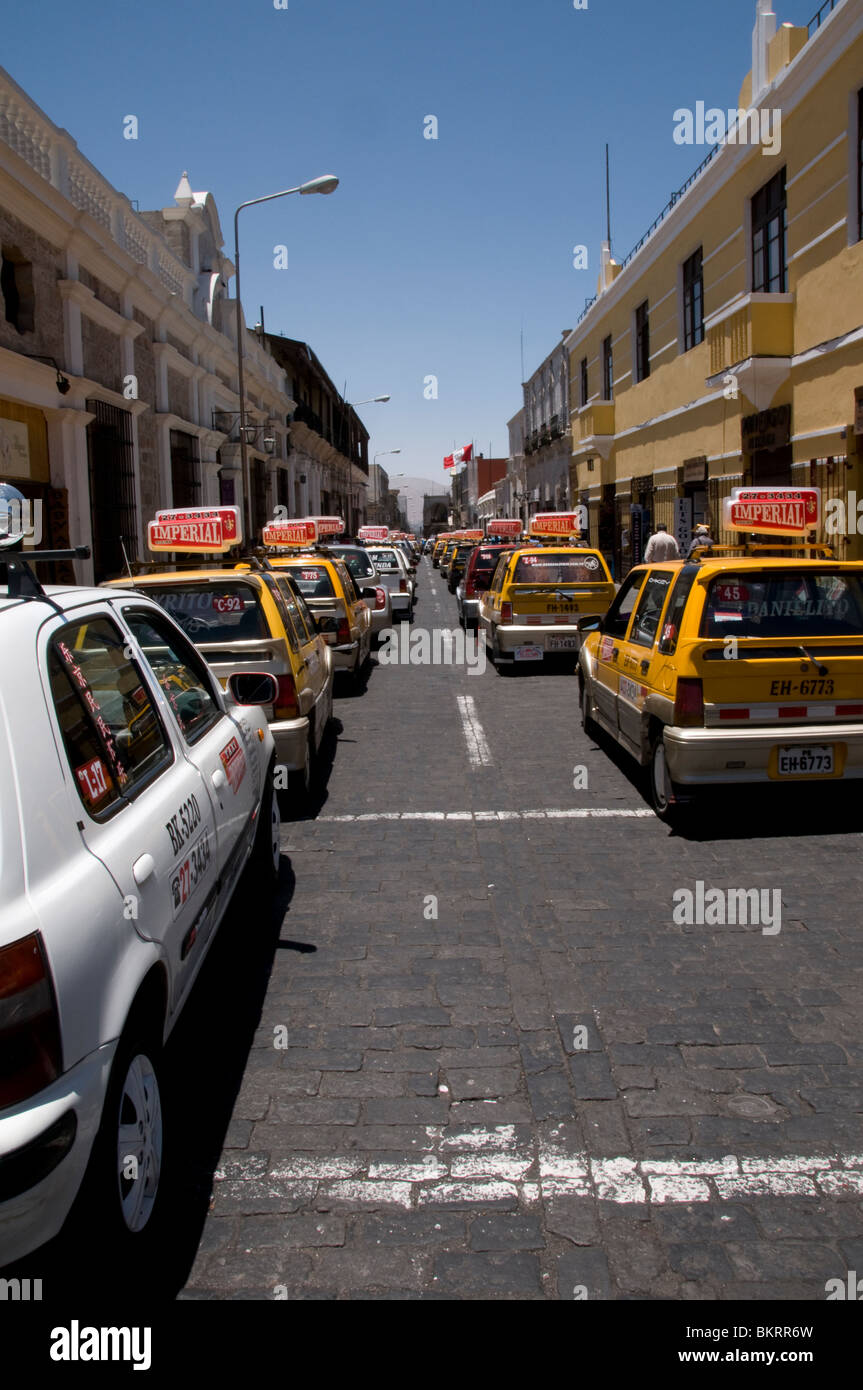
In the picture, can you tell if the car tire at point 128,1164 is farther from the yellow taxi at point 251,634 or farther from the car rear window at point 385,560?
the car rear window at point 385,560

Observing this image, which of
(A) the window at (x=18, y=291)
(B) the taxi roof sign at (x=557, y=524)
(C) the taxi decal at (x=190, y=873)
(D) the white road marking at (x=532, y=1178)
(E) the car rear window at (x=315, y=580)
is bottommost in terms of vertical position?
(D) the white road marking at (x=532, y=1178)

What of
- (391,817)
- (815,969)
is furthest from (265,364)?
(815,969)

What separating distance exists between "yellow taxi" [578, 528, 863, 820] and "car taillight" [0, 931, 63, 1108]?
474 centimetres

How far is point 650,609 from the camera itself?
767 cm

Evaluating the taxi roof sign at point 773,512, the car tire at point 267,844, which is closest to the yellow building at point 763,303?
the taxi roof sign at point 773,512

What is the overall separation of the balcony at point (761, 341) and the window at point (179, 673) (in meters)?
12.3

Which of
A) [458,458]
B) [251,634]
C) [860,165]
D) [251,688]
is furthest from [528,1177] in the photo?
[458,458]

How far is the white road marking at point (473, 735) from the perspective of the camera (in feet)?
30.1

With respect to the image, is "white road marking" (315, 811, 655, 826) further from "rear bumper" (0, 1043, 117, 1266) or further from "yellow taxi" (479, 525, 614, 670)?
"yellow taxi" (479, 525, 614, 670)

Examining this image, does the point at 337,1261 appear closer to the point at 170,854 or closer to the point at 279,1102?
the point at 279,1102

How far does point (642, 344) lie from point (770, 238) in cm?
873

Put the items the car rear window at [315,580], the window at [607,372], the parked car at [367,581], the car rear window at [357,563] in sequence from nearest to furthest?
→ the car rear window at [315,580], the parked car at [367,581], the car rear window at [357,563], the window at [607,372]

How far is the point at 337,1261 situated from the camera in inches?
112
